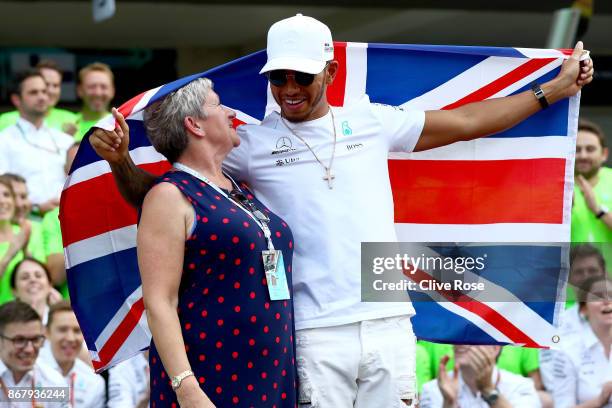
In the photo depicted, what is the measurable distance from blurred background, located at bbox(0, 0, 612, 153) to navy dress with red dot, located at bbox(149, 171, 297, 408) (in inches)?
306

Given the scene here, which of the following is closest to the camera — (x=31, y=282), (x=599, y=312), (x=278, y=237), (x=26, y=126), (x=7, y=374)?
(x=278, y=237)

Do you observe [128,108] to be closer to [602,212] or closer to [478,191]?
[478,191]

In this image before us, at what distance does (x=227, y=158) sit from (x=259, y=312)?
2.20 ft

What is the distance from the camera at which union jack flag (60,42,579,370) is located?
4664 mm

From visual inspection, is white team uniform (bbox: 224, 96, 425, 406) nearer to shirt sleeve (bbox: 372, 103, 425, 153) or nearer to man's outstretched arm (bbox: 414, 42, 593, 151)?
shirt sleeve (bbox: 372, 103, 425, 153)

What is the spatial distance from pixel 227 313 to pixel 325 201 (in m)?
0.54

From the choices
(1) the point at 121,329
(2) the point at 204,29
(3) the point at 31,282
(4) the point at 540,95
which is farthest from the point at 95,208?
(2) the point at 204,29

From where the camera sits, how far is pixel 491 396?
6590 mm

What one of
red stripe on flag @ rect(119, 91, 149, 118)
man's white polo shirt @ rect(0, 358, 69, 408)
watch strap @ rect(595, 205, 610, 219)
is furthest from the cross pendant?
watch strap @ rect(595, 205, 610, 219)

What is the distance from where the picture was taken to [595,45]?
13.2 meters

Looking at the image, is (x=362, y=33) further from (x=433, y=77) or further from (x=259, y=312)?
(x=259, y=312)

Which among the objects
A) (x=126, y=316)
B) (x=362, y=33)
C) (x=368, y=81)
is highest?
(x=362, y=33)

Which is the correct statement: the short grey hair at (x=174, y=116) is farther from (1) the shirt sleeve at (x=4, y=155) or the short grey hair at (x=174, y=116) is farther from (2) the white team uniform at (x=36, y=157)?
(1) the shirt sleeve at (x=4, y=155)

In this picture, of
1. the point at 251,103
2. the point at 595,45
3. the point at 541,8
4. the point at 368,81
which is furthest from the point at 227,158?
the point at 595,45
